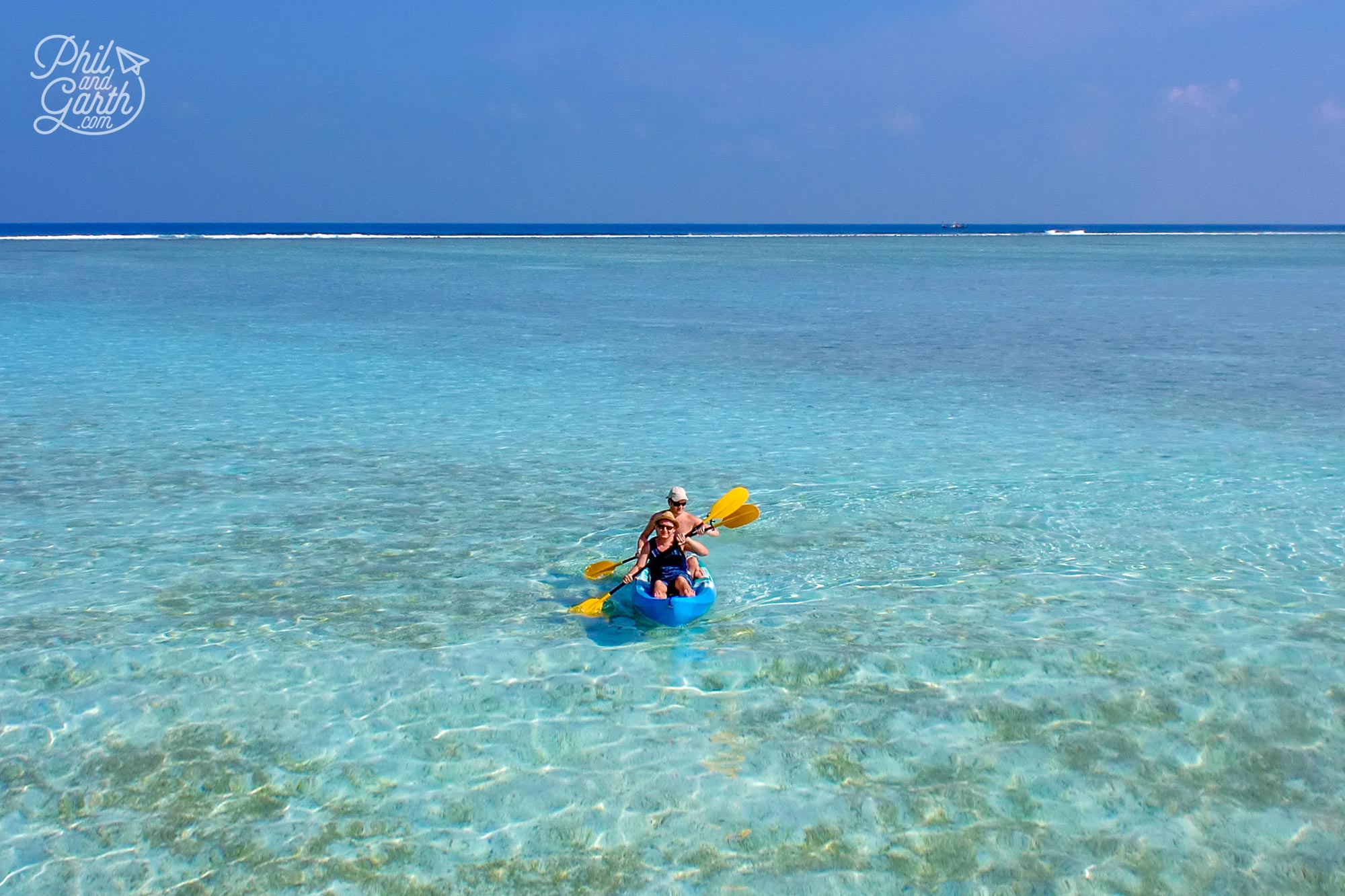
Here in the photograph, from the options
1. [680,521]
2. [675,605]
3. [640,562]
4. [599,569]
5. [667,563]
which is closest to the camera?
[675,605]

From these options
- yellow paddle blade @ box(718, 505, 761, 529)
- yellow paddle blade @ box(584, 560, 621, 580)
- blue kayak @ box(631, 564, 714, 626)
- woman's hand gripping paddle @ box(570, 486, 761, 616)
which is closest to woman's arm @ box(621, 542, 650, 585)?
woman's hand gripping paddle @ box(570, 486, 761, 616)

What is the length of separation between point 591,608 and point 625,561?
0.60 m

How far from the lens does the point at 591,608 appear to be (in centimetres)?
1073

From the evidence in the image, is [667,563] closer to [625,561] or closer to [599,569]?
[625,561]

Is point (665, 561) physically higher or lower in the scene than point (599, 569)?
higher

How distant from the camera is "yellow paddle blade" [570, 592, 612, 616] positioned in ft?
35.2

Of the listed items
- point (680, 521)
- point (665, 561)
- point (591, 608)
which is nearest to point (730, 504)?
point (680, 521)

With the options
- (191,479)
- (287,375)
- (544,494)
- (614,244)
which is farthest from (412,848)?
(614,244)

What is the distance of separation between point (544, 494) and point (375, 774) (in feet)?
23.3

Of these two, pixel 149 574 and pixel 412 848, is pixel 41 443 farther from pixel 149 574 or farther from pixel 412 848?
pixel 412 848

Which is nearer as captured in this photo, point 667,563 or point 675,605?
point 675,605

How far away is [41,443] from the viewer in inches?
683

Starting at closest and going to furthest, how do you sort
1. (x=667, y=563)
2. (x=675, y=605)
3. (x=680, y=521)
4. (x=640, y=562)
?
(x=675, y=605)
(x=667, y=563)
(x=680, y=521)
(x=640, y=562)

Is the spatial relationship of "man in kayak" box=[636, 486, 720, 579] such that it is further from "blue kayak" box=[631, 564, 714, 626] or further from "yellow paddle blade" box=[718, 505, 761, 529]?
"yellow paddle blade" box=[718, 505, 761, 529]
